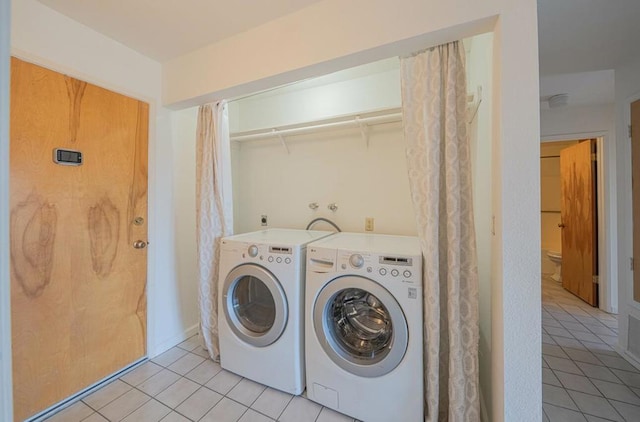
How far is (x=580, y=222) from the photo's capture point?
10.1ft

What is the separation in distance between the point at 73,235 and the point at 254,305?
1.20m

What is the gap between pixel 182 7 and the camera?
145 centimetres

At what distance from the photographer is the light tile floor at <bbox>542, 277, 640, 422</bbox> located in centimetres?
146

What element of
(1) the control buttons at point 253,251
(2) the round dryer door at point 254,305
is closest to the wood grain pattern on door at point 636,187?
(2) the round dryer door at point 254,305

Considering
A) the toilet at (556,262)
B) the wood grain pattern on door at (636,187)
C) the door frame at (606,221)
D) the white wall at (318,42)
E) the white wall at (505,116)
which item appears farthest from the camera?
the toilet at (556,262)

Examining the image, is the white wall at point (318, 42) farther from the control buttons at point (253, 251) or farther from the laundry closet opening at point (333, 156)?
the control buttons at point (253, 251)

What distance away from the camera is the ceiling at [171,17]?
1.42 meters

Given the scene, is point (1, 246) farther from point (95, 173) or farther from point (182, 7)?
point (182, 7)

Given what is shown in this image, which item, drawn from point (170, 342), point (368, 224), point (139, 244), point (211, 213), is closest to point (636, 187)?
point (368, 224)

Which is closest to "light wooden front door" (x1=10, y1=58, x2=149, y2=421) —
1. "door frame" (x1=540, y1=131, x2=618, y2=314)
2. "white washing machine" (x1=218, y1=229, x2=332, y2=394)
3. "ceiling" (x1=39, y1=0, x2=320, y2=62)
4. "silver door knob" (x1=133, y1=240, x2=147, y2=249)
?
"silver door knob" (x1=133, y1=240, x2=147, y2=249)

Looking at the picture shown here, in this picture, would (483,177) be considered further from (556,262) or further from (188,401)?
(556,262)

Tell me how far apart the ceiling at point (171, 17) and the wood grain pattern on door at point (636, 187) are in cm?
246

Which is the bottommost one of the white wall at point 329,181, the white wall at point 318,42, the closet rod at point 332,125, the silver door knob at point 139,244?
the silver door knob at point 139,244

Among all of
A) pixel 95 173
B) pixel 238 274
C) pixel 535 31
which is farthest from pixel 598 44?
pixel 95 173
